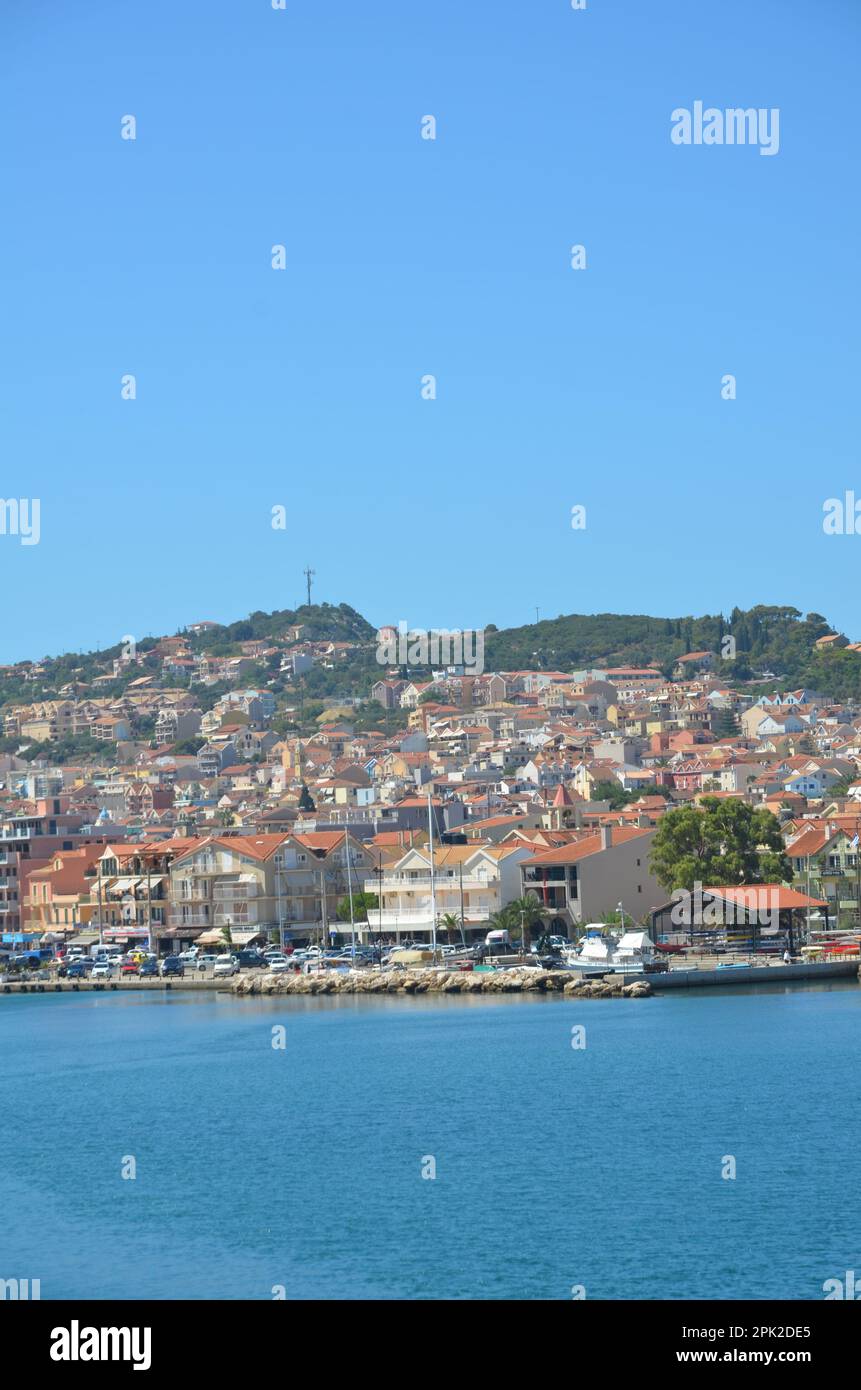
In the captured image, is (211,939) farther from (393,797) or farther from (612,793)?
(393,797)

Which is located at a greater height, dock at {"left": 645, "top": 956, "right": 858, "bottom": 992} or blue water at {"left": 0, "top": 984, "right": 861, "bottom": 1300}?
dock at {"left": 645, "top": 956, "right": 858, "bottom": 992}

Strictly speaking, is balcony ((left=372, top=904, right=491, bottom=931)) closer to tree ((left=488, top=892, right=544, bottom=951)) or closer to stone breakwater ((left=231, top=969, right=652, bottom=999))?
tree ((left=488, top=892, right=544, bottom=951))

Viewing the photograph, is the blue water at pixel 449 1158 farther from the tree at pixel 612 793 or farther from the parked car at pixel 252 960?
the tree at pixel 612 793

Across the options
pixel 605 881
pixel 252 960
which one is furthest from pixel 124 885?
pixel 605 881

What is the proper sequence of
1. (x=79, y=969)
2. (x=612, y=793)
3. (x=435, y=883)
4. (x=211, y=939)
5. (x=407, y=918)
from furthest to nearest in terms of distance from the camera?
→ 1. (x=612, y=793)
2. (x=79, y=969)
3. (x=211, y=939)
4. (x=407, y=918)
5. (x=435, y=883)

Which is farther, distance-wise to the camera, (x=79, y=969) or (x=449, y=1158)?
(x=79, y=969)

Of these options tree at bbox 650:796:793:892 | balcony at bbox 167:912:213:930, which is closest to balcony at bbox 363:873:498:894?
balcony at bbox 167:912:213:930

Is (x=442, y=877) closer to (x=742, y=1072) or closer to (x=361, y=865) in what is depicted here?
(x=361, y=865)
